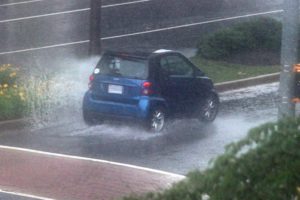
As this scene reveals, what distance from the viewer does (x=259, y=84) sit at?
816 inches

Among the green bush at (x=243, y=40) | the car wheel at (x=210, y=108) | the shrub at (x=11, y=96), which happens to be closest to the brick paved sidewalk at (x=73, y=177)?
the shrub at (x=11, y=96)

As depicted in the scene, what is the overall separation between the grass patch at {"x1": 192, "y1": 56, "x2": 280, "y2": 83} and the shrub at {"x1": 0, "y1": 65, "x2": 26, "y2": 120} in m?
4.98

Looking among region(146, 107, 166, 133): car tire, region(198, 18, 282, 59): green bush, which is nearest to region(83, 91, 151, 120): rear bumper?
region(146, 107, 166, 133): car tire

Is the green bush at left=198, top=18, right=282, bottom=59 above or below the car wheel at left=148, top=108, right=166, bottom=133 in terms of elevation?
above

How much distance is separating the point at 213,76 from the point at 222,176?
16238 mm

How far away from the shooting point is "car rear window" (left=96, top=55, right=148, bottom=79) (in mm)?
15445

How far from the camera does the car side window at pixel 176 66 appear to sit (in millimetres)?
15984

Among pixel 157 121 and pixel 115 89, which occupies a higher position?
pixel 115 89

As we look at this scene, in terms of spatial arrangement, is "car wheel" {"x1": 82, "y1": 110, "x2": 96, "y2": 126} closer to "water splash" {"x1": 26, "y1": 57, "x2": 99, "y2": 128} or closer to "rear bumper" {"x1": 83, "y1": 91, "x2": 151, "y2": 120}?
"rear bumper" {"x1": 83, "y1": 91, "x2": 151, "y2": 120}

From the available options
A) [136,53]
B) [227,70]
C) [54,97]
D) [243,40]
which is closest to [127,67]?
[136,53]

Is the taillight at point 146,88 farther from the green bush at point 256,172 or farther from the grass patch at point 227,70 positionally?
the green bush at point 256,172

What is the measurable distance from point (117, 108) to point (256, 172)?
1127 cm

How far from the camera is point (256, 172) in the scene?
427 centimetres

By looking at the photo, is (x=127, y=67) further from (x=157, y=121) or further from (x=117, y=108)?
(x=157, y=121)
